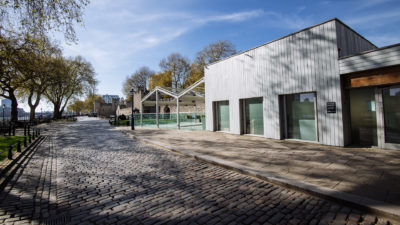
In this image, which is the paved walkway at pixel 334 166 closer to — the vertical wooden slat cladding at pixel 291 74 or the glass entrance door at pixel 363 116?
the glass entrance door at pixel 363 116

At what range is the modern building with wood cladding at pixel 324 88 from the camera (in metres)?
6.41

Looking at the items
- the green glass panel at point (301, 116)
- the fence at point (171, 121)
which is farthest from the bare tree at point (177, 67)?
the green glass panel at point (301, 116)

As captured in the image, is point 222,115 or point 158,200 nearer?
point 158,200

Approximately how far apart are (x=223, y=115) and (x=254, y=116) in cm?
255

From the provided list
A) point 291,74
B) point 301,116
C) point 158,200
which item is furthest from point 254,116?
point 158,200

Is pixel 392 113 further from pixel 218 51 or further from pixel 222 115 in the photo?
pixel 218 51

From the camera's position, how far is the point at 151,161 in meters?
6.29

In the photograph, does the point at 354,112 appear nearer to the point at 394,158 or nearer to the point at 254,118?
the point at 394,158

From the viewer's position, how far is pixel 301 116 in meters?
8.41

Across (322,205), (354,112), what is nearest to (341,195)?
(322,205)

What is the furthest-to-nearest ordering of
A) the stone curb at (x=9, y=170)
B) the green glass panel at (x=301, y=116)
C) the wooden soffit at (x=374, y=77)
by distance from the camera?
the green glass panel at (x=301, y=116), the wooden soffit at (x=374, y=77), the stone curb at (x=9, y=170)

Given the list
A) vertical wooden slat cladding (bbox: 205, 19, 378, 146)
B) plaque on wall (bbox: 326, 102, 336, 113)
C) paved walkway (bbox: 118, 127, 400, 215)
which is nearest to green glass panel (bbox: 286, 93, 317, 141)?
vertical wooden slat cladding (bbox: 205, 19, 378, 146)

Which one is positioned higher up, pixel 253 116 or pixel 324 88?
pixel 324 88

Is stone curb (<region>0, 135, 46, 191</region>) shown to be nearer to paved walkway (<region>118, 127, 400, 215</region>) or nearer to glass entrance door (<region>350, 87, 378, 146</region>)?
paved walkway (<region>118, 127, 400, 215</region>)
